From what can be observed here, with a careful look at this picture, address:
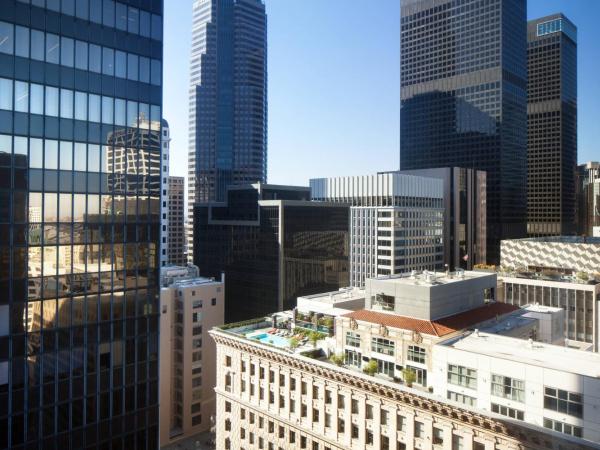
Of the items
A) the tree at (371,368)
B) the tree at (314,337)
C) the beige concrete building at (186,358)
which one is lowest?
the beige concrete building at (186,358)

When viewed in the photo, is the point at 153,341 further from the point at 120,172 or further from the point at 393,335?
the point at 393,335

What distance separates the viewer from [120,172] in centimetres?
4678

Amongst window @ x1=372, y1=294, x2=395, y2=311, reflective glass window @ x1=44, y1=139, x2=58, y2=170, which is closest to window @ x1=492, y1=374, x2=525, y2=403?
window @ x1=372, y1=294, x2=395, y2=311

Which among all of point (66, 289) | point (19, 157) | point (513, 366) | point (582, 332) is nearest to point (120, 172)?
point (19, 157)

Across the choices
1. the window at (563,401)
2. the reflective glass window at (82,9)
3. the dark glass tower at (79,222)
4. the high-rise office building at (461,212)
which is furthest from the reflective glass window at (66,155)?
the high-rise office building at (461,212)

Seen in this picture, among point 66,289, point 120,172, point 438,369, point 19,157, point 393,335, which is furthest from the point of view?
point 393,335

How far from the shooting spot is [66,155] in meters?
43.3

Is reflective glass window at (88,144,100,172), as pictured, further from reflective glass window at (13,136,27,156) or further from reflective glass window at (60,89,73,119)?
reflective glass window at (13,136,27,156)

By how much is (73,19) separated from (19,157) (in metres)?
13.1

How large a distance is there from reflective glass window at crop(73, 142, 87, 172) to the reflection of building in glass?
86.8m

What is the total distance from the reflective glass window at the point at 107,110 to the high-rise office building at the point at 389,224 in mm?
105820

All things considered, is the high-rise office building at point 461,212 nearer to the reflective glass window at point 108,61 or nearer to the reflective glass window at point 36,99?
the reflective glass window at point 108,61

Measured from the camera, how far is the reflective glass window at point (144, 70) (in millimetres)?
48062

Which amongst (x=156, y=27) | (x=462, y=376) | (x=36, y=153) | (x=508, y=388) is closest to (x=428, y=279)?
(x=462, y=376)
